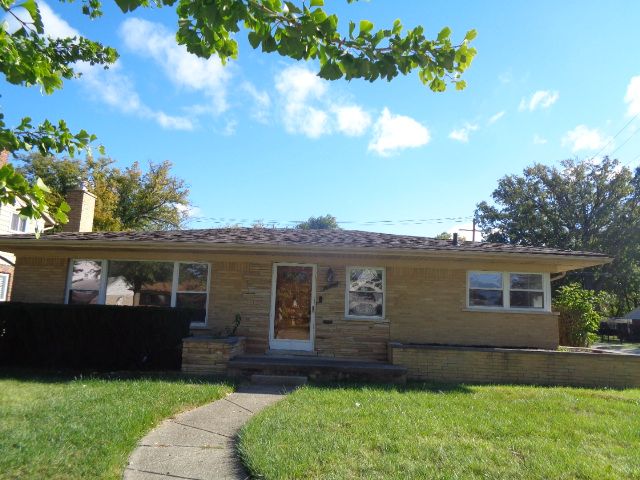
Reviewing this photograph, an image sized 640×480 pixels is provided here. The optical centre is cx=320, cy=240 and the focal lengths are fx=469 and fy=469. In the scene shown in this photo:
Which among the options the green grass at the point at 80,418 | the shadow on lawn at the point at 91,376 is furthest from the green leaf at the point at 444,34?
the shadow on lawn at the point at 91,376

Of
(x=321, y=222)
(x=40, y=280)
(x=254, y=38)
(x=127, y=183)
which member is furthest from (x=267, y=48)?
(x=321, y=222)

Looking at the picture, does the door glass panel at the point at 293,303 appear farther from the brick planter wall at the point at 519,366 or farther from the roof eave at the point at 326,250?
the brick planter wall at the point at 519,366

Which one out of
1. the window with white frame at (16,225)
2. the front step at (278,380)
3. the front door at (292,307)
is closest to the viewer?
the front step at (278,380)

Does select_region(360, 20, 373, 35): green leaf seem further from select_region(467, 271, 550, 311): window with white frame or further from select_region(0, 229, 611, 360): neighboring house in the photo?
select_region(467, 271, 550, 311): window with white frame

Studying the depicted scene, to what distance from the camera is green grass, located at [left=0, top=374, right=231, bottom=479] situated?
4441mm

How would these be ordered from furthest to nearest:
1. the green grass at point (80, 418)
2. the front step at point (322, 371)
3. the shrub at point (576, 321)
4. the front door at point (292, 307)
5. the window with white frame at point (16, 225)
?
the window with white frame at point (16, 225), the shrub at point (576, 321), the front door at point (292, 307), the front step at point (322, 371), the green grass at point (80, 418)

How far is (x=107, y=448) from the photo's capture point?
485 centimetres

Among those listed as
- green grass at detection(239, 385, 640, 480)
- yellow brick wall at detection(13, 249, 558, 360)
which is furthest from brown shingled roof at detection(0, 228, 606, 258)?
green grass at detection(239, 385, 640, 480)

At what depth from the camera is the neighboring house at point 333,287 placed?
11359 mm

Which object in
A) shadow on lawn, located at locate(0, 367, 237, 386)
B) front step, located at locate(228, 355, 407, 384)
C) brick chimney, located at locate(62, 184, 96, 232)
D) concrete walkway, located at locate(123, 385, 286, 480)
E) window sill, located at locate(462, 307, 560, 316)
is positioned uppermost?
brick chimney, located at locate(62, 184, 96, 232)

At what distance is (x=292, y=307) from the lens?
38.5 ft

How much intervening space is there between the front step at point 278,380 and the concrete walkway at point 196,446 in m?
1.64

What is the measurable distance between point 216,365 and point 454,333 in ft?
18.6

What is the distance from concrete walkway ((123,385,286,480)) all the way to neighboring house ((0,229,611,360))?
13.9 ft
